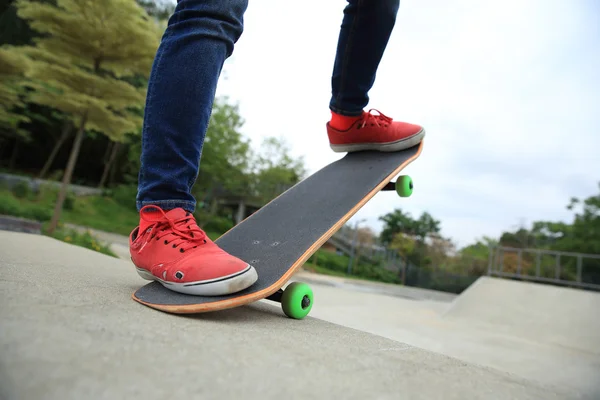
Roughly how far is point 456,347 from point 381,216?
102 feet

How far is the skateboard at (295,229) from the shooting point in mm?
902

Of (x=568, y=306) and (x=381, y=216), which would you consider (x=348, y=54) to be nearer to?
(x=568, y=306)

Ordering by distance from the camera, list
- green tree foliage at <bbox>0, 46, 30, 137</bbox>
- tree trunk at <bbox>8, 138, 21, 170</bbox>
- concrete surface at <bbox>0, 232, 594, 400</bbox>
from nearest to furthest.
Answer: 1. concrete surface at <bbox>0, 232, 594, 400</bbox>
2. green tree foliage at <bbox>0, 46, 30, 137</bbox>
3. tree trunk at <bbox>8, 138, 21, 170</bbox>

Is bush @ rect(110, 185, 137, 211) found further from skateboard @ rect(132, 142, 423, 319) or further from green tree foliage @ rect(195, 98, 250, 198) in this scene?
skateboard @ rect(132, 142, 423, 319)

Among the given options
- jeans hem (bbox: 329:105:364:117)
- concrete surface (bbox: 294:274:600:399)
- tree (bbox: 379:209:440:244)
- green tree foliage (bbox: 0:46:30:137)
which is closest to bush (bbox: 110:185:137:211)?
green tree foliage (bbox: 0:46:30:137)

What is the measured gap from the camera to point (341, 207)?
52.0 inches

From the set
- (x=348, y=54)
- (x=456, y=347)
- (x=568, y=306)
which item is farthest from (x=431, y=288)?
(x=348, y=54)

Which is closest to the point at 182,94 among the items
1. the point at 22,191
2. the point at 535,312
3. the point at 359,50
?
the point at 359,50

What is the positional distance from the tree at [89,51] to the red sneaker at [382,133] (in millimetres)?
5805

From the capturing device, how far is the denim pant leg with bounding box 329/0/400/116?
4.86ft

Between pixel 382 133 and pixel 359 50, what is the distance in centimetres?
37

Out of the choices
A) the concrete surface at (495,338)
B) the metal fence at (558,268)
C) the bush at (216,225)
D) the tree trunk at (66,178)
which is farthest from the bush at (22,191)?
the metal fence at (558,268)

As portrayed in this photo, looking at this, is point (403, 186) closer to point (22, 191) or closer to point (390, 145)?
point (390, 145)

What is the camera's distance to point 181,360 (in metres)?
0.51
